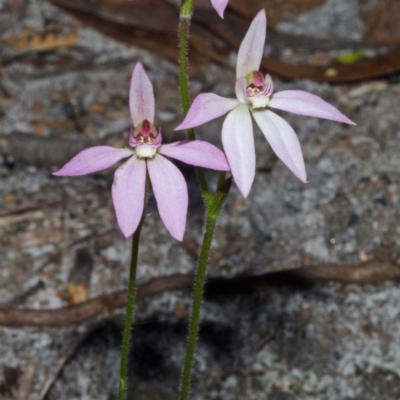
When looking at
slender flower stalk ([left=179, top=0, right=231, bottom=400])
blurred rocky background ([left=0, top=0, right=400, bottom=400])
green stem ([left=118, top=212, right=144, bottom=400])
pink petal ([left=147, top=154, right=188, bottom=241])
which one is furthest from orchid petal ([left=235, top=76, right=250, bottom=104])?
blurred rocky background ([left=0, top=0, right=400, bottom=400])

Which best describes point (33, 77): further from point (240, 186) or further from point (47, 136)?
point (240, 186)

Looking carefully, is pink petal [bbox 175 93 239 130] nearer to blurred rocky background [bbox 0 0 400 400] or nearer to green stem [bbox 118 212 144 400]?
green stem [bbox 118 212 144 400]

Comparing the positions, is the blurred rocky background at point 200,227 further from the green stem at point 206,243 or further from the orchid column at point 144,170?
the orchid column at point 144,170

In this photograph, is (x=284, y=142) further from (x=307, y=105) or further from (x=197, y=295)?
(x=197, y=295)

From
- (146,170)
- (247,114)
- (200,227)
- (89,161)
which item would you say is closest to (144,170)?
(146,170)

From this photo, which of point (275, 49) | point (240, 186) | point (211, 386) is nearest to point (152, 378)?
point (211, 386)
